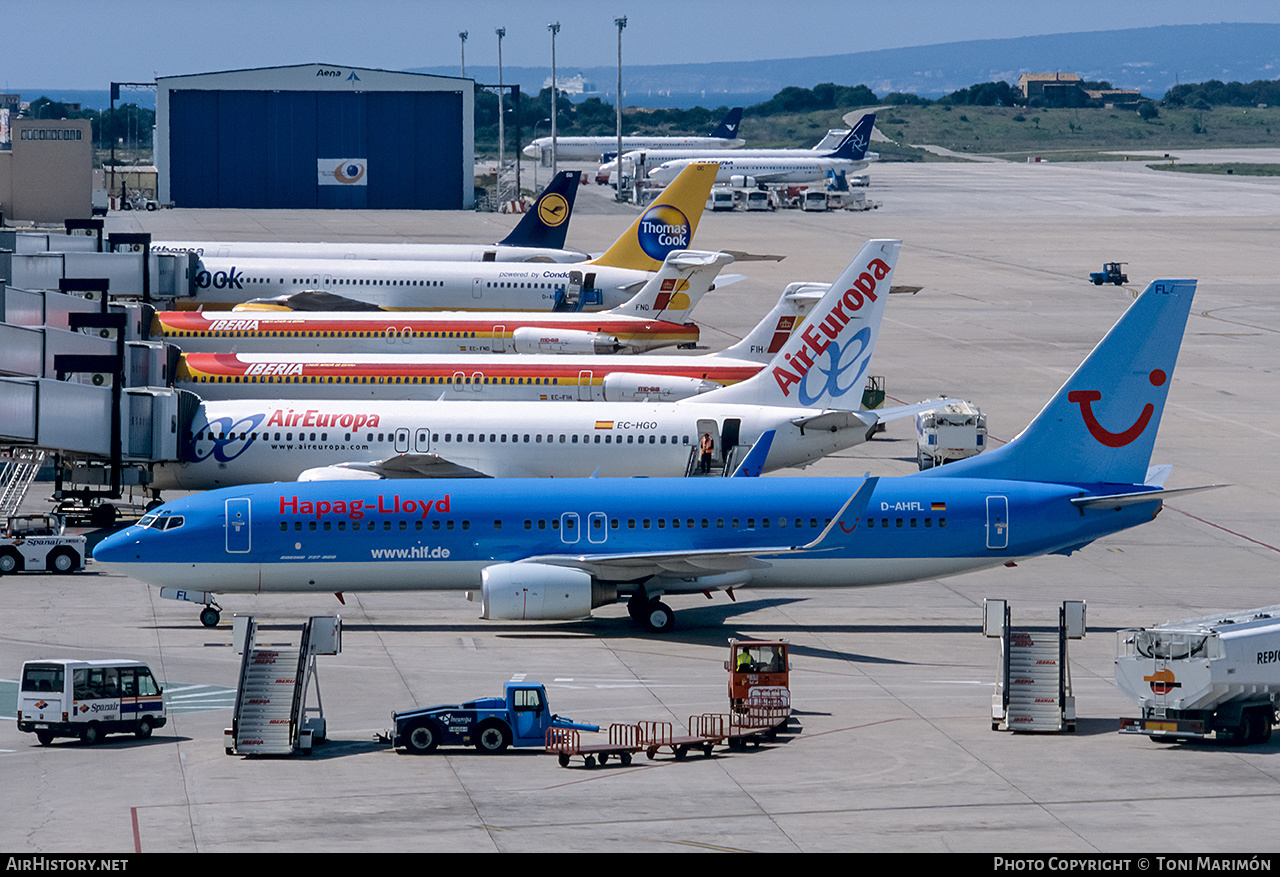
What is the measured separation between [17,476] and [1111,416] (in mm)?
33572

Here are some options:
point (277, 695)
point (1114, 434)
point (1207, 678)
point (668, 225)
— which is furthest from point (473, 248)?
point (1207, 678)

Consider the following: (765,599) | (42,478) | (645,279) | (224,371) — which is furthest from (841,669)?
(645,279)

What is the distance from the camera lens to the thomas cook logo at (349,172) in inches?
6698

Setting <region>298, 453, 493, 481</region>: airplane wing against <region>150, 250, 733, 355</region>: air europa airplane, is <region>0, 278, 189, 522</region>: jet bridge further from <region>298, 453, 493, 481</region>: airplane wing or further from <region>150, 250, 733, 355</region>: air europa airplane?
<region>150, 250, 733, 355</region>: air europa airplane

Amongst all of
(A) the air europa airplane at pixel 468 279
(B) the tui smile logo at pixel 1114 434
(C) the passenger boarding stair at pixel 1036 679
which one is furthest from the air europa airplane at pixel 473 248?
(C) the passenger boarding stair at pixel 1036 679

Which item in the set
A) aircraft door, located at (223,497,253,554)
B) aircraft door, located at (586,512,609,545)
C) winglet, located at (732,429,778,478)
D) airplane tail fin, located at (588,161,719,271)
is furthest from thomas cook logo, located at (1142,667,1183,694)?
airplane tail fin, located at (588,161,719,271)

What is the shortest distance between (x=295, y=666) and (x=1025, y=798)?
13906 mm

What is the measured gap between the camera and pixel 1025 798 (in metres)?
28.6

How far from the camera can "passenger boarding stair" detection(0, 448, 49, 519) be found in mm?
50562

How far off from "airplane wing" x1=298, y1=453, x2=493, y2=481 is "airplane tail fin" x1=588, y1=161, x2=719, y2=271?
123ft

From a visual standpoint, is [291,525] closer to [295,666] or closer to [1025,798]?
[295,666]

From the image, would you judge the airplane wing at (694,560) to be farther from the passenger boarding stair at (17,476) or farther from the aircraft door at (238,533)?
the passenger boarding stair at (17,476)

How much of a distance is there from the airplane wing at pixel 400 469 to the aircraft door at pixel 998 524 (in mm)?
15926

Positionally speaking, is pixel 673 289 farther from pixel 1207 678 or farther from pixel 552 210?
pixel 1207 678
